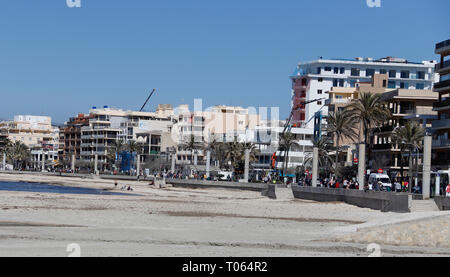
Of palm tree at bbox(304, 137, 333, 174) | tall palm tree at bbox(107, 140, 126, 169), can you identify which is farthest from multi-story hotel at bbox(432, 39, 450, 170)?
tall palm tree at bbox(107, 140, 126, 169)

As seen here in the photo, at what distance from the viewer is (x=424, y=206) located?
137 feet

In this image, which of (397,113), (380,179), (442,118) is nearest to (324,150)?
(397,113)

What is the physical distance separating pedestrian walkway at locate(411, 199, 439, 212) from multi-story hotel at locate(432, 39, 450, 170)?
28.1 m

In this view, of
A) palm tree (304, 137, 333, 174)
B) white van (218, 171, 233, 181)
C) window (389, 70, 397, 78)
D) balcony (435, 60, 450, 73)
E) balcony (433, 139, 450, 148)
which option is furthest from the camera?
window (389, 70, 397, 78)

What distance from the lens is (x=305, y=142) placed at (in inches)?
4897

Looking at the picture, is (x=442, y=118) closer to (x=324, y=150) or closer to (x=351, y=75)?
(x=324, y=150)

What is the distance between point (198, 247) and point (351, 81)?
121 metres

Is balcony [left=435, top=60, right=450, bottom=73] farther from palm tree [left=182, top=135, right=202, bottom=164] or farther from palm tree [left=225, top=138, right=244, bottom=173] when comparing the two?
palm tree [left=182, top=135, right=202, bottom=164]

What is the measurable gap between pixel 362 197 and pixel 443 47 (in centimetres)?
2847

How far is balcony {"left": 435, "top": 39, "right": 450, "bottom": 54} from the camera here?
72.3 m

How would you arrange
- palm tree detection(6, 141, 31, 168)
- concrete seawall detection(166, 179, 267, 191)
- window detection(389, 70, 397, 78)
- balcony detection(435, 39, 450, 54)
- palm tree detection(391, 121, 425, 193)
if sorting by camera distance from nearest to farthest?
balcony detection(435, 39, 450, 54), palm tree detection(391, 121, 425, 193), concrete seawall detection(166, 179, 267, 191), window detection(389, 70, 397, 78), palm tree detection(6, 141, 31, 168)

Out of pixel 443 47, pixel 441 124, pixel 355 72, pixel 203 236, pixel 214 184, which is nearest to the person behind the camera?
pixel 203 236
